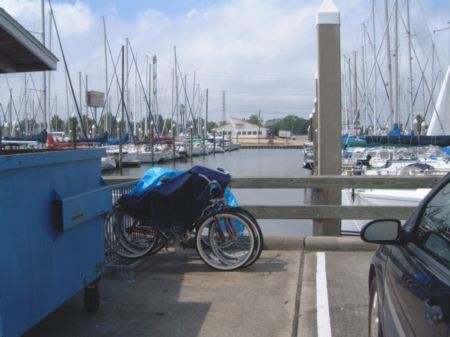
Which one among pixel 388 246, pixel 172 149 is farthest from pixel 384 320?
pixel 172 149

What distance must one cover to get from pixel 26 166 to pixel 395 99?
87.1 ft

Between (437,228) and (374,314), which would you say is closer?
(437,228)

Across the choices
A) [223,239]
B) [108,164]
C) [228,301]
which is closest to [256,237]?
[223,239]

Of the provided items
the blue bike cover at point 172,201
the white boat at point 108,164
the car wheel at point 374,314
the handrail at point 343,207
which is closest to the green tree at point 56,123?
the white boat at point 108,164

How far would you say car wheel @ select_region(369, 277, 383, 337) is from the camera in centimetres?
358

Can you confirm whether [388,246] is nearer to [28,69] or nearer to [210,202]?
[210,202]

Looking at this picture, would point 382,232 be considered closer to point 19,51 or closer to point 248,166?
point 19,51

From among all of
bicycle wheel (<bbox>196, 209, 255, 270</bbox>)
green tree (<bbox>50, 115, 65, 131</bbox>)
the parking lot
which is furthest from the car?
green tree (<bbox>50, 115, 65, 131</bbox>)

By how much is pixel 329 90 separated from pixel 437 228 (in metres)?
5.60

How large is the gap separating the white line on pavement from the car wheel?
76 cm

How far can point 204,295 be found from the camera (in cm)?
565

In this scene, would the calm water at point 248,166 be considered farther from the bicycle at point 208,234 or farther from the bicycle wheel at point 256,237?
the bicycle wheel at point 256,237

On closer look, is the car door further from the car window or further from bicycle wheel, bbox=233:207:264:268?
bicycle wheel, bbox=233:207:264:268

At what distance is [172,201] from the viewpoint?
656 centimetres
